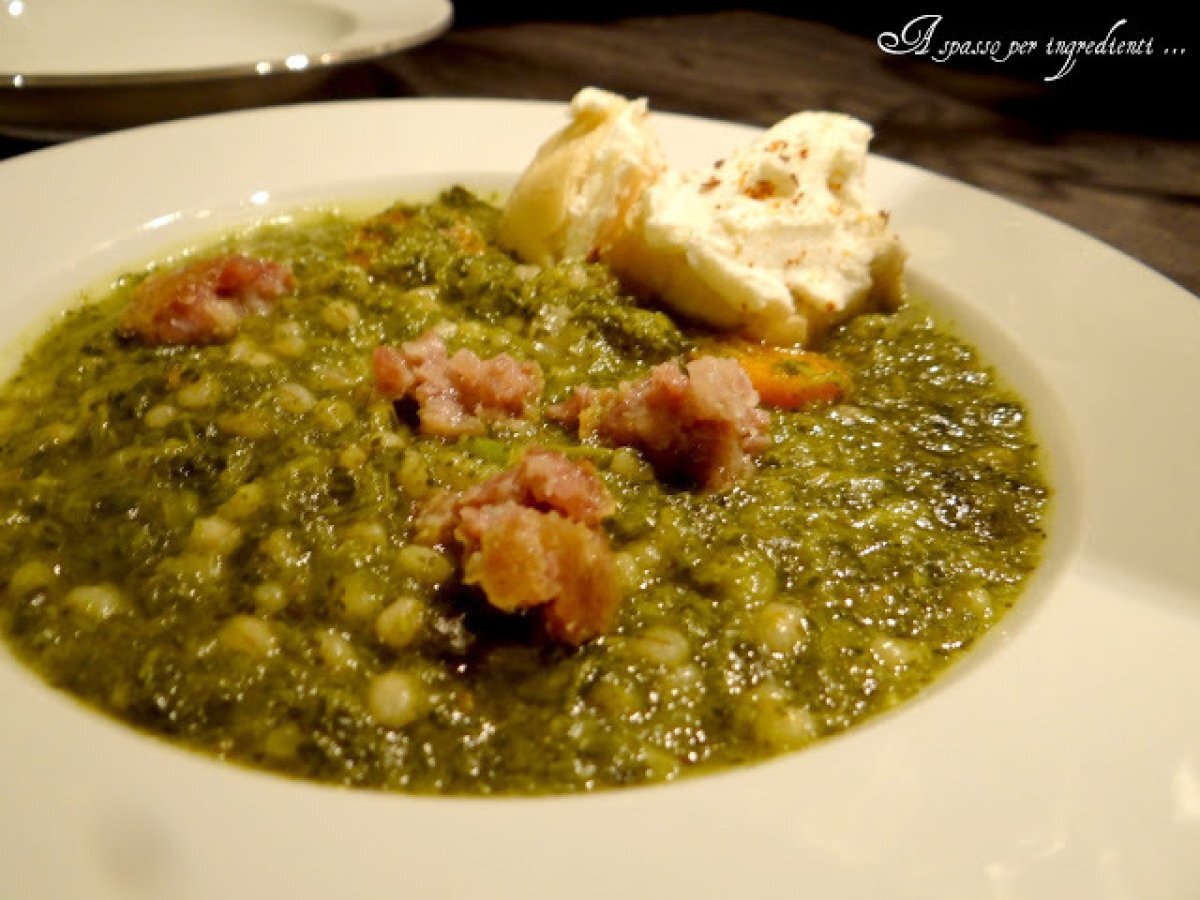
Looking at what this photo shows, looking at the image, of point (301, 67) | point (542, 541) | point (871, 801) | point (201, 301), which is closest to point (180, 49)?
point (301, 67)

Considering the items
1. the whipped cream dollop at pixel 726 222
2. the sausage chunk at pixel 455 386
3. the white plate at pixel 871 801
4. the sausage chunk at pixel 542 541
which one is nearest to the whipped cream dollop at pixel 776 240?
the whipped cream dollop at pixel 726 222

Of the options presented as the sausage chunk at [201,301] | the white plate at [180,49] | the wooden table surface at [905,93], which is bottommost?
the wooden table surface at [905,93]

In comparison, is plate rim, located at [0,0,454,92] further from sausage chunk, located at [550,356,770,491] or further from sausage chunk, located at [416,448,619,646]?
sausage chunk, located at [416,448,619,646]

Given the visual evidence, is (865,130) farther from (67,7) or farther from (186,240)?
(67,7)

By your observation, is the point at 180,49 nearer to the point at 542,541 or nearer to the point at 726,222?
the point at 726,222

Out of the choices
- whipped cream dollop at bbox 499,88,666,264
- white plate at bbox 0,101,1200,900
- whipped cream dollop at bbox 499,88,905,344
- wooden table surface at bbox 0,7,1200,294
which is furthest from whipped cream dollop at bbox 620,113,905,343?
wooden table surface at bbox 0,7,1200,294

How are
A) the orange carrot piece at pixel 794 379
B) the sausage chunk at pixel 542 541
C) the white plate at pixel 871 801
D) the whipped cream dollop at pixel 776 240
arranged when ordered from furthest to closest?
the whipped cream dollop at pixel 776 240
the orange carrot piece at pixel 794 379
the sausage chunk at pixel 542 541
the white plate at pixel 871 801

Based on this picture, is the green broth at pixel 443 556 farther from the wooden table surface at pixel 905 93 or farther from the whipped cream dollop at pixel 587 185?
the wooden table surface at pixel 905 93
